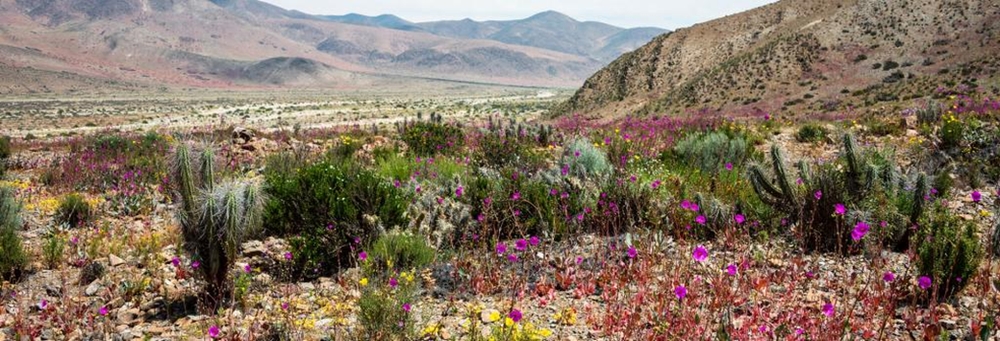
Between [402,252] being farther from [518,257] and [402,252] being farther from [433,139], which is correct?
[433,139]

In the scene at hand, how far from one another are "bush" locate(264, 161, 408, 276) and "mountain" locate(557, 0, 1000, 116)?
94.3 ft

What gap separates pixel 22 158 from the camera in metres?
14.6

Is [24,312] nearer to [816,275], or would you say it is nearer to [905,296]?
[816,275]

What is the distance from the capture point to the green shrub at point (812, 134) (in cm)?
1336

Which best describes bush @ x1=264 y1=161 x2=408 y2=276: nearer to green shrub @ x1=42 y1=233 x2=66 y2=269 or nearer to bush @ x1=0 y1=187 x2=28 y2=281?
Answer: green shrub @ x1=42 y1=233 x2=66 y2=269

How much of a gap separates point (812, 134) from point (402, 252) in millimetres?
12060

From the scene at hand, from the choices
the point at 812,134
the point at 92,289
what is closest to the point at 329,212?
the point at 92,289

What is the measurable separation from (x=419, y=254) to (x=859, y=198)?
459cm

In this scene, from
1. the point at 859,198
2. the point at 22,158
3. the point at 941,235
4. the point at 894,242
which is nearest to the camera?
the point at 941,235

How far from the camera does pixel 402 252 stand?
5457 millimetres

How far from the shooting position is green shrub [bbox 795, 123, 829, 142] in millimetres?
13363

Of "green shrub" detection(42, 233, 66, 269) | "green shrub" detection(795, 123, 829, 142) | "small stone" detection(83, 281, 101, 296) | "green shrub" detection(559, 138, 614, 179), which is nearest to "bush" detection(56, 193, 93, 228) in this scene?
"green shrub" detection(42, 233, 66, 269)

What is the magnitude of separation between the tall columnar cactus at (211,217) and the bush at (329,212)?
719 millimetres

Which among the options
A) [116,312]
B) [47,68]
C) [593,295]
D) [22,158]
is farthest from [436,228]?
[47,68]
